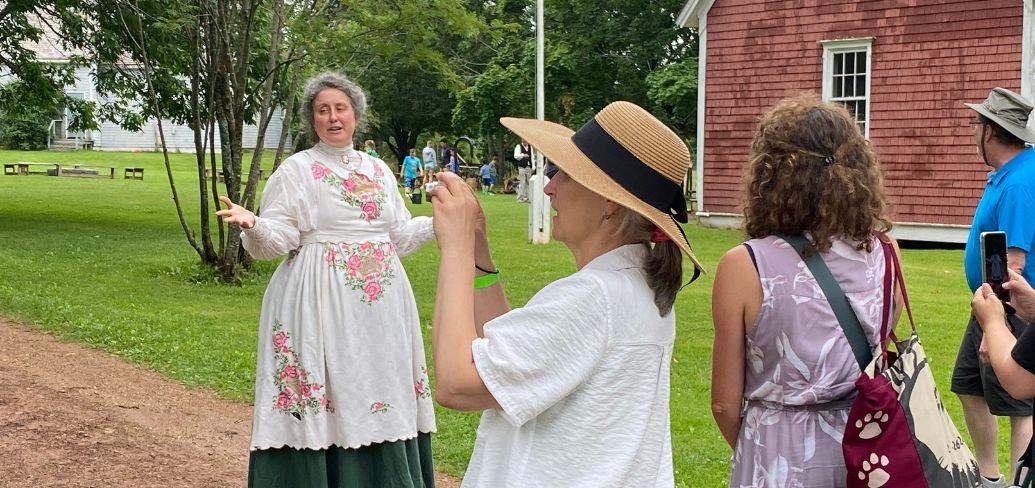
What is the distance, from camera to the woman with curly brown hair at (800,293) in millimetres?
2650

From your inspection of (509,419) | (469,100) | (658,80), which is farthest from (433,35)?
(469,100)

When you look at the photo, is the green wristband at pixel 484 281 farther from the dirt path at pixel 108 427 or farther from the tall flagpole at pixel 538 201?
the tall flagpole at pixel 538 201

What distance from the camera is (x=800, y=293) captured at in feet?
8.70

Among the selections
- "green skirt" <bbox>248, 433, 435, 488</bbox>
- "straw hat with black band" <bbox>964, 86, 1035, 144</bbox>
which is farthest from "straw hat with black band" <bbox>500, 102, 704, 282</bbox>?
"straw hat with black band" <bbox>964, 86, 1035, 144</bbox>

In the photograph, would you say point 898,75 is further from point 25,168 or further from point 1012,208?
point 25,168

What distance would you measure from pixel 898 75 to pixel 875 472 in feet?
53.5

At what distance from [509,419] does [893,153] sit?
55.6 ft

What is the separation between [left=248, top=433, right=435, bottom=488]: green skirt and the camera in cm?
443

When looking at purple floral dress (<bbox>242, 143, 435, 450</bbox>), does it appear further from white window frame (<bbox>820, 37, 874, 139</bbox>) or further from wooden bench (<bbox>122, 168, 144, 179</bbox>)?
wooden bench (<bbox>122, 168, 144, 179</bbox>)

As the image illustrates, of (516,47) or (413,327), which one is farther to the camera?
(516,47)

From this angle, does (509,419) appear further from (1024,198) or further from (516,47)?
(516,47)

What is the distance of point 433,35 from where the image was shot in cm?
1155

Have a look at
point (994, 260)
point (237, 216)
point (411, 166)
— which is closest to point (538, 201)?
point (237, 216)

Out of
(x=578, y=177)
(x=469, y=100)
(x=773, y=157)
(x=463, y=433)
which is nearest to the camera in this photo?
(x=578, y=177)
